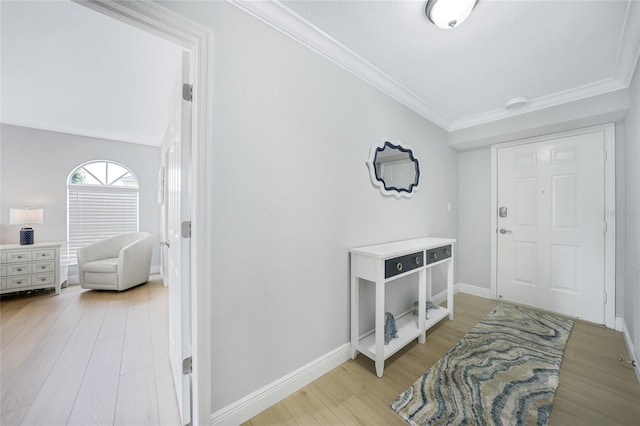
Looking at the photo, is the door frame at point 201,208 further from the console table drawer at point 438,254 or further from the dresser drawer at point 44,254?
the dresser drawer at point 44,254

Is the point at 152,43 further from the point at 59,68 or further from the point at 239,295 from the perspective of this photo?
the point at 239,295

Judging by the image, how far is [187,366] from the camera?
123cm

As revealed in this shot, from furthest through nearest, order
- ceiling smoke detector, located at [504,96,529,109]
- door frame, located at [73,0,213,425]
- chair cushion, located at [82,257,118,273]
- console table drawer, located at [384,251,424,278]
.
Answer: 1. chair cushion, located at [82,257,118,273]
2. ceiling smoke detector, located at [504,96,529,109]
3. console table drawer, located at [384,251,424,278]
4. door frame, located at [73,0,213,425]

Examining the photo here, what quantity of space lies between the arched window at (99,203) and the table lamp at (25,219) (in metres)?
0.50

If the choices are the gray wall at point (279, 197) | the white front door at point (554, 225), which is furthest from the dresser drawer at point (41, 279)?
the white front door at point (554, 225)

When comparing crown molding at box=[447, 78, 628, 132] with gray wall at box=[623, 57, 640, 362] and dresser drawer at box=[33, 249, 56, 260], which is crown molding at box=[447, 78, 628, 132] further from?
dresser drawer at box=[33, 249, 56, 260]

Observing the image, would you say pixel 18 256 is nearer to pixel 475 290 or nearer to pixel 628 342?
pixel 475 290

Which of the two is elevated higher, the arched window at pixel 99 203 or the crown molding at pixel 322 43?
the crown molding at pixel 322 43

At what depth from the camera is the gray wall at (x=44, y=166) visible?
11.1ft

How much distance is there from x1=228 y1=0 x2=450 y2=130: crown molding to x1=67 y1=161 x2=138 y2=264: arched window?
4326 millimetres

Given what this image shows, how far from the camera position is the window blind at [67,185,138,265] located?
3889 mm

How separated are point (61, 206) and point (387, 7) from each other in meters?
5.23

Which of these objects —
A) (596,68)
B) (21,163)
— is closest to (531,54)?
(596,68)

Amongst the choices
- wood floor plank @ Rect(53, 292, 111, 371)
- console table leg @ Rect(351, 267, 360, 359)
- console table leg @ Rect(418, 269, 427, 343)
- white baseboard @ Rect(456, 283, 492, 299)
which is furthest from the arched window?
white baseboard @ Rect(456, 283, 492, 299)
